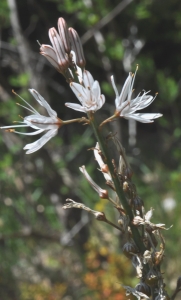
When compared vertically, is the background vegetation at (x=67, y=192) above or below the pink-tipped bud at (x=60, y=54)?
below

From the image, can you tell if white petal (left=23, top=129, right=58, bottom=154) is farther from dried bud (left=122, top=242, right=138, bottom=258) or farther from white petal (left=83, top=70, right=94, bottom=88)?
dried bud (left=122, top=242, right=138, bottom=258)

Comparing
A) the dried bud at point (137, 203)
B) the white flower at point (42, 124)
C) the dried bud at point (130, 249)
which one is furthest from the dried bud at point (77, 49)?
the dried bud at point (130, 249)

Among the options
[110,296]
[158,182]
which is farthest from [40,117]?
[158,182]

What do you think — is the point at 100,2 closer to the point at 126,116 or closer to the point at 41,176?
the point at 41,176

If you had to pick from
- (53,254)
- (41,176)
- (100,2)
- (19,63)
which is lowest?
(53,254)

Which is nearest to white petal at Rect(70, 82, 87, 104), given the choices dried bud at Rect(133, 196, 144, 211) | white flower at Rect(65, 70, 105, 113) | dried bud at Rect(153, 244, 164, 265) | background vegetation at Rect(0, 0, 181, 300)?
white flower at Rect(65, 70, 105, 113)

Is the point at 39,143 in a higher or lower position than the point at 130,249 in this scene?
higher

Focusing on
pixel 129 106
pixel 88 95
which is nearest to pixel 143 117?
pixel 129 106

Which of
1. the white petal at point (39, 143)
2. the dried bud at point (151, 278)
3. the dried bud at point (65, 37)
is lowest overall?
the dried bud at point (151, 278)

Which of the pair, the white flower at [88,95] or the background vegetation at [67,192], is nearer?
the white flower at [88,95]

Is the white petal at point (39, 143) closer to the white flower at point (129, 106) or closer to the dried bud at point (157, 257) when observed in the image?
the white flower at point (129, 106)

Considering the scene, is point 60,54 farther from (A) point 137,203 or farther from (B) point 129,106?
(A) point 137,203
